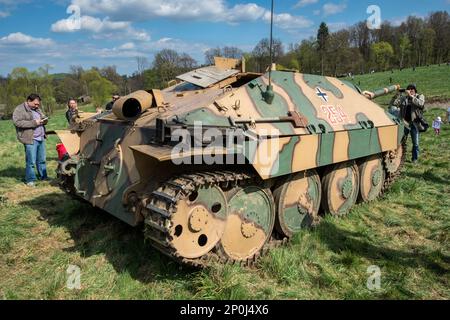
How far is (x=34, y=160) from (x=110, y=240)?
15.3ft

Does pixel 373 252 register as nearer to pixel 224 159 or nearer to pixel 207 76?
pixel 224 159

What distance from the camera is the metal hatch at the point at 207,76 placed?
6.20 metres

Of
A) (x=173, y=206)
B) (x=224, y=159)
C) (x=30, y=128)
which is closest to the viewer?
(x=173, y=206)

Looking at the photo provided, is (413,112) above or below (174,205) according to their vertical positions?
above

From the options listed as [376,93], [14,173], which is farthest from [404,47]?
[14,173]

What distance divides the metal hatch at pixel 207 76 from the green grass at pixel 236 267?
8.15 ft

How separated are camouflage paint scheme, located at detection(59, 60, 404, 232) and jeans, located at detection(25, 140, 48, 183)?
9.78ft

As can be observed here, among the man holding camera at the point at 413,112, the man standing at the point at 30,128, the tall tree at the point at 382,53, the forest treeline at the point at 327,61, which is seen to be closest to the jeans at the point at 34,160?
the man standing at the point at 30,128

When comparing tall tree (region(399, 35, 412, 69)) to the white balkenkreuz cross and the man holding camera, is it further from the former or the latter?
the white balkenkreuz cross

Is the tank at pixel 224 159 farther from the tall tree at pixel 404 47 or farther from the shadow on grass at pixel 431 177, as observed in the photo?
the tall tree at pixel 404 47

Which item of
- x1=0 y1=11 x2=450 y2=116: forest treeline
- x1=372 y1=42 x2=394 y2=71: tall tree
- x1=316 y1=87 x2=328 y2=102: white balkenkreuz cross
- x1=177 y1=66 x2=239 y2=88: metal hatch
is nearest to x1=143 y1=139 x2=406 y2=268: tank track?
x1=177 y1=66 x2=239 y2=88: metal hatch

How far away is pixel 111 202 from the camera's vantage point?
202 inches

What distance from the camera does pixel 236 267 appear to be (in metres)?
4.68
